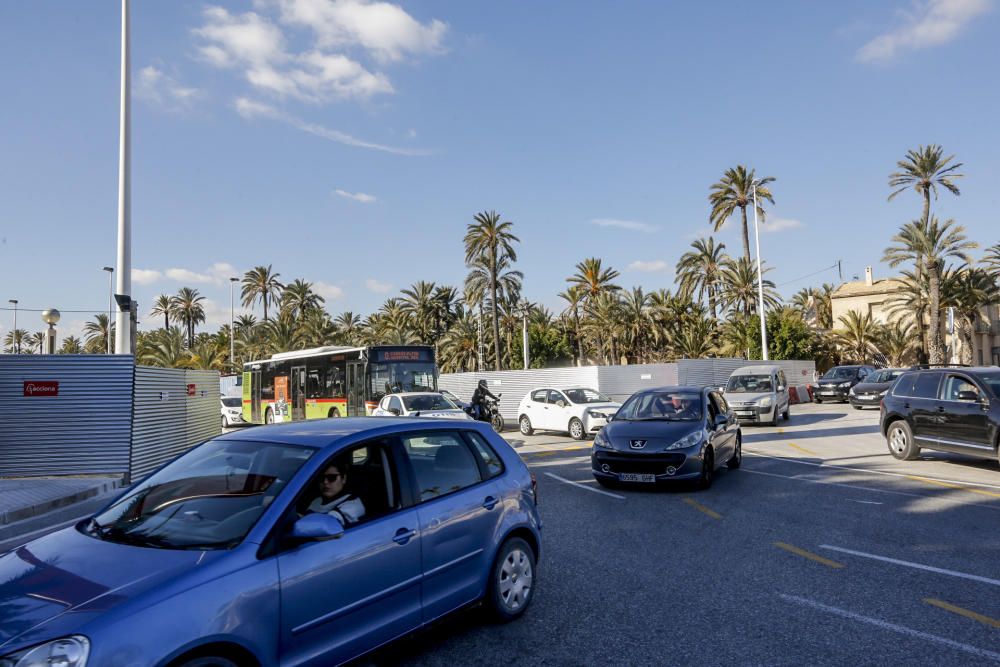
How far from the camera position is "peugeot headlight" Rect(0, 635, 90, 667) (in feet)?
8.81

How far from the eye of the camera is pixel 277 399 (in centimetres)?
3022

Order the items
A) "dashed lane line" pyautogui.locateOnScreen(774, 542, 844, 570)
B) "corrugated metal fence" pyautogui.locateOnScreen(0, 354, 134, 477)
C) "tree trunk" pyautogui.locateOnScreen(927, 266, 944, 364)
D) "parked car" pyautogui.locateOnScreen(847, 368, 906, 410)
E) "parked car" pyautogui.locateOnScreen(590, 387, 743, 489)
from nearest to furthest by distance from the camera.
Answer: "dashed lane line" pyautogui.locateOnScreen(774, 542, 844, 570)
"parked car" pyautogui.locateOnScreen(590, 387, 743, 489)
"corrugated metal fence" pyautogui.locateOnScreen(0, 354, 134, 477)
"parked car" pyautogui.locateOnScreen(847, 368, 906, 410)
"tree trunk" pyautogui.locateOnScreen(927, 266, 944, 364)

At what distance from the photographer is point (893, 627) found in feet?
16.0

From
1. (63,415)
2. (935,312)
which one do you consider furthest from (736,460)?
(935,312)

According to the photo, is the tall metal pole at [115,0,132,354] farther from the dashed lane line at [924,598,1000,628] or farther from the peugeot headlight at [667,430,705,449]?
the dashed lane line at [924,598,1000,628]

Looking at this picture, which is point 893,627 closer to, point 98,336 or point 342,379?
point 342,379

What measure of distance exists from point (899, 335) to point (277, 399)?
47931 mm

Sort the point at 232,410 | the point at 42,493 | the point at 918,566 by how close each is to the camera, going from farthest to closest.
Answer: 1. the point at 232,410
2. the point at 42,493
3. the point at 918,566

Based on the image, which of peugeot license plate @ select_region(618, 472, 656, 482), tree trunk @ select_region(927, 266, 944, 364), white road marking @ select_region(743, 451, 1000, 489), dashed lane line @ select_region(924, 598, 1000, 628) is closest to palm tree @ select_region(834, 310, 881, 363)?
tree trunk @ select_region(927, 266, 944, 364)

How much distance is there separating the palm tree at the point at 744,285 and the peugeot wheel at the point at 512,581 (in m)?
48.4

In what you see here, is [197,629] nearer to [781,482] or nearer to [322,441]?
[322,441]

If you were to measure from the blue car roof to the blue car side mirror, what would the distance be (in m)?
0.59

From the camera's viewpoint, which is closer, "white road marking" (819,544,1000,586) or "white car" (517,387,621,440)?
"white road marking" (819,544,1000,586)

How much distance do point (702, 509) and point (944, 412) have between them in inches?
258
